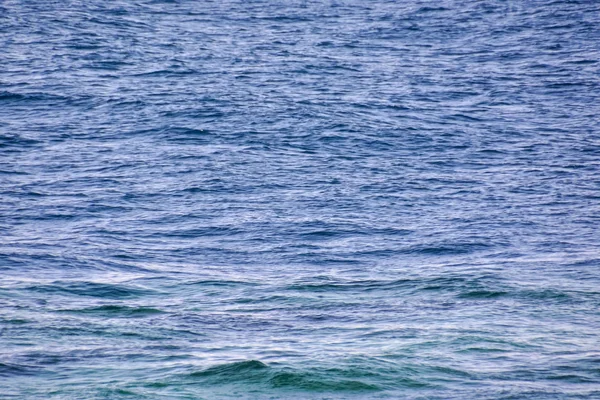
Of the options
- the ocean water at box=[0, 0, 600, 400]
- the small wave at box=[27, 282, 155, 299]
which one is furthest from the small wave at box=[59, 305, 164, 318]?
the small wave at box=[27, 282, 155, 299]

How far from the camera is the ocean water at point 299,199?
16469 mm

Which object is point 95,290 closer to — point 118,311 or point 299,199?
point 118,311

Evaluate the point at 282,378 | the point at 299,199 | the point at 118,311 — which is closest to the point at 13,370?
the point at 118,311

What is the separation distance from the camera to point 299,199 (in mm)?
30094

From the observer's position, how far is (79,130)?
123ft

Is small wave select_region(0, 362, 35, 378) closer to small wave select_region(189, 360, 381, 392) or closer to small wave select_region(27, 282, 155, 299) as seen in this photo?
small wave select_region(189, 360, 381, 392)

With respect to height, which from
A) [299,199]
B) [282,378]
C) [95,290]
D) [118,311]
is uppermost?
[282,378]

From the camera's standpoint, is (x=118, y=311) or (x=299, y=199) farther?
(x=299, y=199)

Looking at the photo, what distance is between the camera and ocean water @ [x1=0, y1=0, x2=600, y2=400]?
16.5m

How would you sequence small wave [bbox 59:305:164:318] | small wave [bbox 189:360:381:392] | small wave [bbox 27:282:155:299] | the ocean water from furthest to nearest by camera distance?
small wave [bbox 27:282:155:299]
small wave [bbox 59:305:164:318]
the ocean water
small wave [bbox 189:360:381:392]

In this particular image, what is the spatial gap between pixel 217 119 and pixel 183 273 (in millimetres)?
16383

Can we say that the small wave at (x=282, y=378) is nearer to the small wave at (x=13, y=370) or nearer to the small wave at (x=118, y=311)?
the small wave at (x=13, y=370)

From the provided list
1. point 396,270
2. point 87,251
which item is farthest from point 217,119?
point 396,270

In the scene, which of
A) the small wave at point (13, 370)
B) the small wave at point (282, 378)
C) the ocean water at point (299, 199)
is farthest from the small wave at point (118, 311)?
the small wave at point (282, 378)
